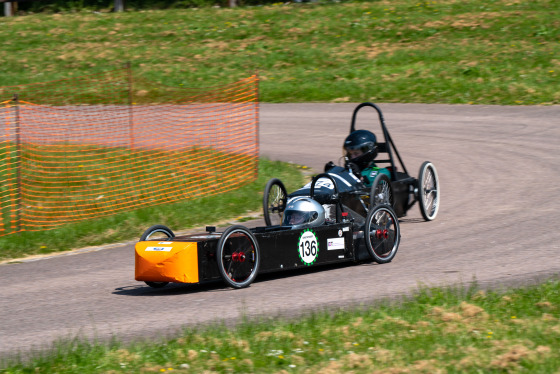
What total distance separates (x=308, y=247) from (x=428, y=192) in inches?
150

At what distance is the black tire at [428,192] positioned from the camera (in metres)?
12.3

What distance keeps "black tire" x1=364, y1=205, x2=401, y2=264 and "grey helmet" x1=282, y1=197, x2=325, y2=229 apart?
0.55m

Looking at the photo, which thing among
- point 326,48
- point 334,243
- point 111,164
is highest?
point 326,48

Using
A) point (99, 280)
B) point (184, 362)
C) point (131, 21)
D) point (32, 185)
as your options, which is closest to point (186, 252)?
point (99, 280)

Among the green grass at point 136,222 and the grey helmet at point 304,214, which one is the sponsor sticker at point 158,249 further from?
the green grass at point 136,222

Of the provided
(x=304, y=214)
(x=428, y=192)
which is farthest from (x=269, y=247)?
(x=428, y=192)

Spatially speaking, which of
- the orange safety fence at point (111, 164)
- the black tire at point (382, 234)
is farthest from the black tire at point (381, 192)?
the orange safety fence at point (111, 164)

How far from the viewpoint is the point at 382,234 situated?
10.1 m

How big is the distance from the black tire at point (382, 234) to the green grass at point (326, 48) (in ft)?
42.9

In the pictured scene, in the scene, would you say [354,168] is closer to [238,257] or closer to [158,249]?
[238,257]

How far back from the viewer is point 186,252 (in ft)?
28.2

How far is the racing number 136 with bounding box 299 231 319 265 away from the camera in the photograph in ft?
31.0

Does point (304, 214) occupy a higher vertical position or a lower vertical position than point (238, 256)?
higher

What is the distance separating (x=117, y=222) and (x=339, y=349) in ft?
21.1
